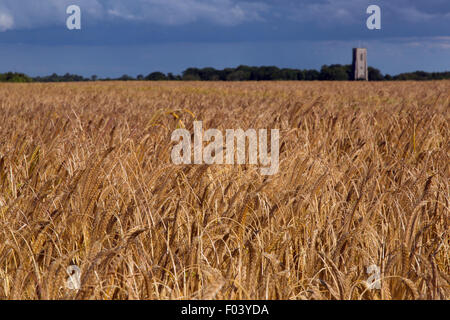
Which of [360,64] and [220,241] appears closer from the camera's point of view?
[220,241]

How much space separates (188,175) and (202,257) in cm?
86

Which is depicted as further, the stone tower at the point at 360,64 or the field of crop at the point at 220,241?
the stone tower at the point at 360,64

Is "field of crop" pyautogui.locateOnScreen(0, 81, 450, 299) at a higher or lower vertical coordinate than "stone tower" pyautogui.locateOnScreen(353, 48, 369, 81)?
lower

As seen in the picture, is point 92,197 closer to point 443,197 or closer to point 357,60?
Result: point 443,197

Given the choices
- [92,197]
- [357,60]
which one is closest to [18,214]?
[92,197]

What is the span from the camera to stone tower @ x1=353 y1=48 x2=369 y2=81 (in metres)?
48.8

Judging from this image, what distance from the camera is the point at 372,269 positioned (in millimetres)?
1396

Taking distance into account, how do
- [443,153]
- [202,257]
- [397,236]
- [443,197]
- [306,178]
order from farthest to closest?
[443,153] → [306,178] → [443,197] → [397,236] → [202,257]

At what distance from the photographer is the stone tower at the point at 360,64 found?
160 feet

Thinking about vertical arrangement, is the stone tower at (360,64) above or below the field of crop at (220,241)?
above

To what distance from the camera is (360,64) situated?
1949 inches

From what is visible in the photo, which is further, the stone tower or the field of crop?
the stone tower

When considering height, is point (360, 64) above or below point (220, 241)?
above
